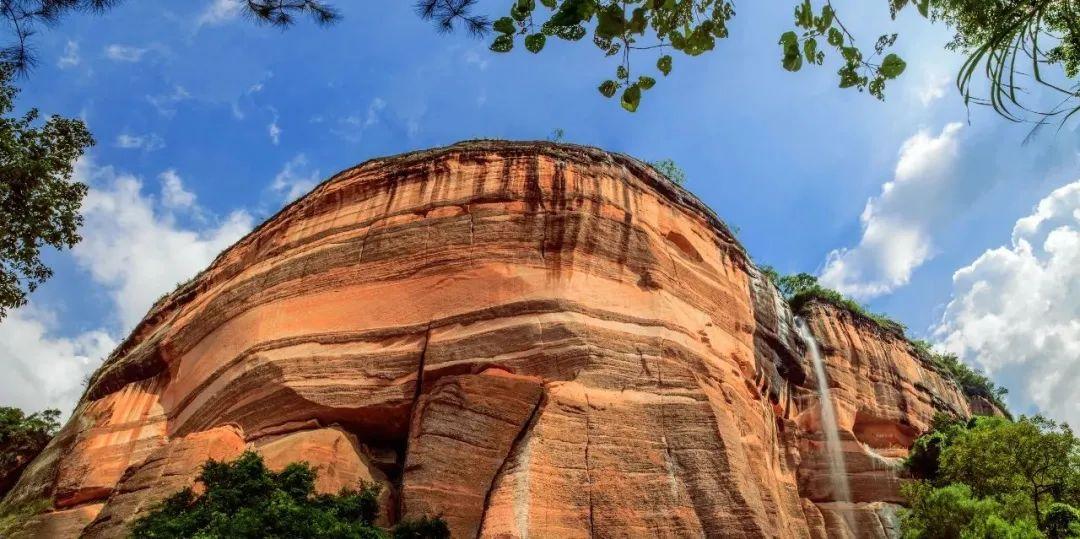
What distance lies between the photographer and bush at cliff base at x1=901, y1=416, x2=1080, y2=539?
1675 cm

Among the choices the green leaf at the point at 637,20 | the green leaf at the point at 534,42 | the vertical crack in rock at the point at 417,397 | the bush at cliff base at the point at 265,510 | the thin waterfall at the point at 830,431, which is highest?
the thin waterfall at the point at 830,431

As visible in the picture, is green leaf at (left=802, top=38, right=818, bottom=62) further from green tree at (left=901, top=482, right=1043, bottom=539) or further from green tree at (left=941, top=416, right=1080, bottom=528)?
green tree at (left=941, top=416, right=1080, bottom=528)

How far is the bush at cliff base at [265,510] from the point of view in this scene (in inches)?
500

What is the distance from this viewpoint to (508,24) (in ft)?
16.1

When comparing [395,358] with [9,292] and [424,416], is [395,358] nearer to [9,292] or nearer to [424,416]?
[424,416]

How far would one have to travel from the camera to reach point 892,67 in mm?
5117

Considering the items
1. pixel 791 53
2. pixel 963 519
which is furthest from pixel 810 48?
pixel 963 519

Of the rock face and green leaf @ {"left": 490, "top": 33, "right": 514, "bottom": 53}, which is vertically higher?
the rock face

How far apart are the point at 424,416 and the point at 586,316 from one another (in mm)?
4729

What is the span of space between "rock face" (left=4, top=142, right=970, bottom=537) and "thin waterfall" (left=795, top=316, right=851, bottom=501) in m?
0.55

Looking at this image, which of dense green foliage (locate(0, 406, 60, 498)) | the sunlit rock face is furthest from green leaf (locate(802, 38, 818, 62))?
dense green foliage (locate(0, 406, 60, 498))

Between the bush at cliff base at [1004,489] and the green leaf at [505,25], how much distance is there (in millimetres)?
16065

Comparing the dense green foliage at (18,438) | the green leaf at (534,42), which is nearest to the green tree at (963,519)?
the green leaf at (534,42)

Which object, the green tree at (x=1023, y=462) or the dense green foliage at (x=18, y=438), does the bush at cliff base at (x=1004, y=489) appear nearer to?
the green tree at (x=1023, y=462)
